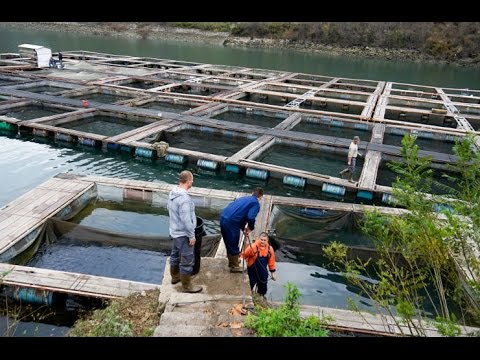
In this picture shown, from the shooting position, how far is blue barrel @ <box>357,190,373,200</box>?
12669 mm

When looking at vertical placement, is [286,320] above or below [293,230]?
above

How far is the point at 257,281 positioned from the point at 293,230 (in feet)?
13.6

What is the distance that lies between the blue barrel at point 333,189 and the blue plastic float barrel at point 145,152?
653 cm

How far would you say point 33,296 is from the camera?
275 inches

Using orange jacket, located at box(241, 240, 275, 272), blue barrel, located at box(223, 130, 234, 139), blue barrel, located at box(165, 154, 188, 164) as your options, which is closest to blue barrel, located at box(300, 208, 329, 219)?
orange jacket, located at box(241, 240, 275, 272)

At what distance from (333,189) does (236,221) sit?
24.7 ft

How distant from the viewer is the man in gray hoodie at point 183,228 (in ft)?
17.1

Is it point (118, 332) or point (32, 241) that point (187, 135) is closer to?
point (32, 241)

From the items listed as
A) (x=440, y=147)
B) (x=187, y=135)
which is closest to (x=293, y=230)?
(x=187, y=135)

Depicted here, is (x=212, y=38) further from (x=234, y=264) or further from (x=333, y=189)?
(x=234, y=264)

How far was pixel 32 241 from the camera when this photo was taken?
885 centimetres

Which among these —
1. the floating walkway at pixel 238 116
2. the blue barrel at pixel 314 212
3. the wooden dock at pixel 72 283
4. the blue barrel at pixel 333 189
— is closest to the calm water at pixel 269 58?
the floating walkway at pixel 238 116

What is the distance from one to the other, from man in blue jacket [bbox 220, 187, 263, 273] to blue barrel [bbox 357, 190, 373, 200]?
24.0 ft
